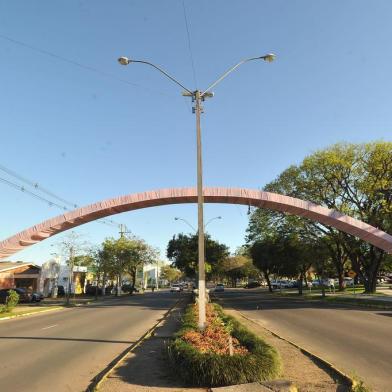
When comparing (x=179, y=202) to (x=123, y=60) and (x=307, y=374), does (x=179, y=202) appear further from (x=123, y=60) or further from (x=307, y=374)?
(x=307, y=374)

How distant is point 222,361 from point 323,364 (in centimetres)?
282

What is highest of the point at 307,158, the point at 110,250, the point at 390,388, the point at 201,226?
the point at 307,158

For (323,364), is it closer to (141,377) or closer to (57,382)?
(141,377)

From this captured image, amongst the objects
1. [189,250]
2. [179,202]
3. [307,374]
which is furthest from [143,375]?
[189,250]

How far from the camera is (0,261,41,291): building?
56.2 m

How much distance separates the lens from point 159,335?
16125mm

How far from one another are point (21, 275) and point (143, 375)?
A: 54.3 metres

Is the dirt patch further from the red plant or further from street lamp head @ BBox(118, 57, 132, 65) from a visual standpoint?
street lamp head @ BBox(118, 57, 132, 65)

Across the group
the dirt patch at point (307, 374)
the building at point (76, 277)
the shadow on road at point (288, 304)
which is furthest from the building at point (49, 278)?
the dirt patch at point (307, 374)

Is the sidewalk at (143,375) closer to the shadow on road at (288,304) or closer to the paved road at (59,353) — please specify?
the paved road at (59,353)

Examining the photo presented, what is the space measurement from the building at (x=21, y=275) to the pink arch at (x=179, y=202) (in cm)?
3023

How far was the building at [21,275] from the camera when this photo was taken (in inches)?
2215

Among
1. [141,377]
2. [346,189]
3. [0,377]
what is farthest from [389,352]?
[346,189]

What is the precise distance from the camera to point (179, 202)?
28.2 m
